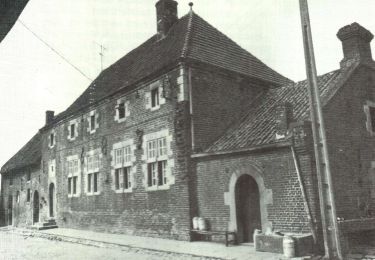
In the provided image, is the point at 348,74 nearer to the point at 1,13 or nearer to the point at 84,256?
the point at 84,256

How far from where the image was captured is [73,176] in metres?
24.3

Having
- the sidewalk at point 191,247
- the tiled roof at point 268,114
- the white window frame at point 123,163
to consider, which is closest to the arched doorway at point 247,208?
the sidewalk at point 191,247

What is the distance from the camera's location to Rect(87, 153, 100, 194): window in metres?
21.4

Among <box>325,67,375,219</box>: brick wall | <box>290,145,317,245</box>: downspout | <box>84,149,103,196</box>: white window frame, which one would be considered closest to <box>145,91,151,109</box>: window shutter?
<box>84,149,103,196</box>: white window frame

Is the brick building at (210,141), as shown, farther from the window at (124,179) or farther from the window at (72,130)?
the window at (72,130)

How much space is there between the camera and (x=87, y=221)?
873 inches

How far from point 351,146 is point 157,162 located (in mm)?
7964

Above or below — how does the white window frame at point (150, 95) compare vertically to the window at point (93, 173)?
above

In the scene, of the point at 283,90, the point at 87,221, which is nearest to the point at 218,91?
the point at 283,90

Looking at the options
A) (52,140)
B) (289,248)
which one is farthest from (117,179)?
(289,248)

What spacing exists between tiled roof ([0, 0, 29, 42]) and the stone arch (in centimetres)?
1112

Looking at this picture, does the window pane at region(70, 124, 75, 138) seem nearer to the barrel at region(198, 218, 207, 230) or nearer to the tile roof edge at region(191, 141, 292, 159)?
the tile roof edge at region(191, 141, 292, 159)

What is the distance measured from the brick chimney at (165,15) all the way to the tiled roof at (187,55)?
386mm

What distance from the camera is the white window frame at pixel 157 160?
15992 mm
